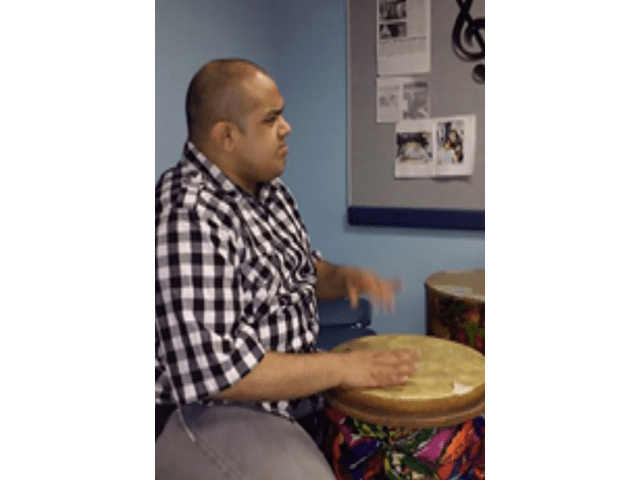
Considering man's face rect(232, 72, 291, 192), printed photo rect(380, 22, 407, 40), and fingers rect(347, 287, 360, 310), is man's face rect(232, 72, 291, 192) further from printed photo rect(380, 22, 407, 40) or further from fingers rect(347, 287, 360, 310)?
printed photo rect(380, 22, 407, 40)

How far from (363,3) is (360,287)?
1.62 m

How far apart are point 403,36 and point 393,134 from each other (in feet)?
1.37

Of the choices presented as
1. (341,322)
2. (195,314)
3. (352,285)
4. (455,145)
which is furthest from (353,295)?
(455,145)

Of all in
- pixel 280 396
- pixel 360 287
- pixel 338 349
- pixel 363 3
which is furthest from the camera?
pixel 363 3

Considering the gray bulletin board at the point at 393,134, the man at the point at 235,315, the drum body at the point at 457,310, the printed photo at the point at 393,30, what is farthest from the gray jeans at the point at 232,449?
the printed photo at the point at 393,30

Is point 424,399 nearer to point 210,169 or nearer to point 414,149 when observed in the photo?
point 210,169

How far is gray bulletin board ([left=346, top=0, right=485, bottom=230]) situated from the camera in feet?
7.70

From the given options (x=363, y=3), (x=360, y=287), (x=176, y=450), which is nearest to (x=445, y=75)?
(x=363, y=3)

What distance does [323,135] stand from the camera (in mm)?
2703

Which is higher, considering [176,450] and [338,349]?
[338,349]

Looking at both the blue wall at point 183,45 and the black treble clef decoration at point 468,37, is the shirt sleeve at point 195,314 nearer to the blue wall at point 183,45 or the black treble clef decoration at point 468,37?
the blue wall at point 183,45

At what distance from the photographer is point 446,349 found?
1.23m

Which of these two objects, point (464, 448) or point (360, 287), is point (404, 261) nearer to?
point (360, 287)

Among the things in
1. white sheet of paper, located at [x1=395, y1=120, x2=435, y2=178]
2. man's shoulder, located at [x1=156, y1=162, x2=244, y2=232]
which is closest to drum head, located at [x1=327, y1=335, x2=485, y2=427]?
man's shoulder, located at [x1=156, y1=162, x2=244, y2=232]
